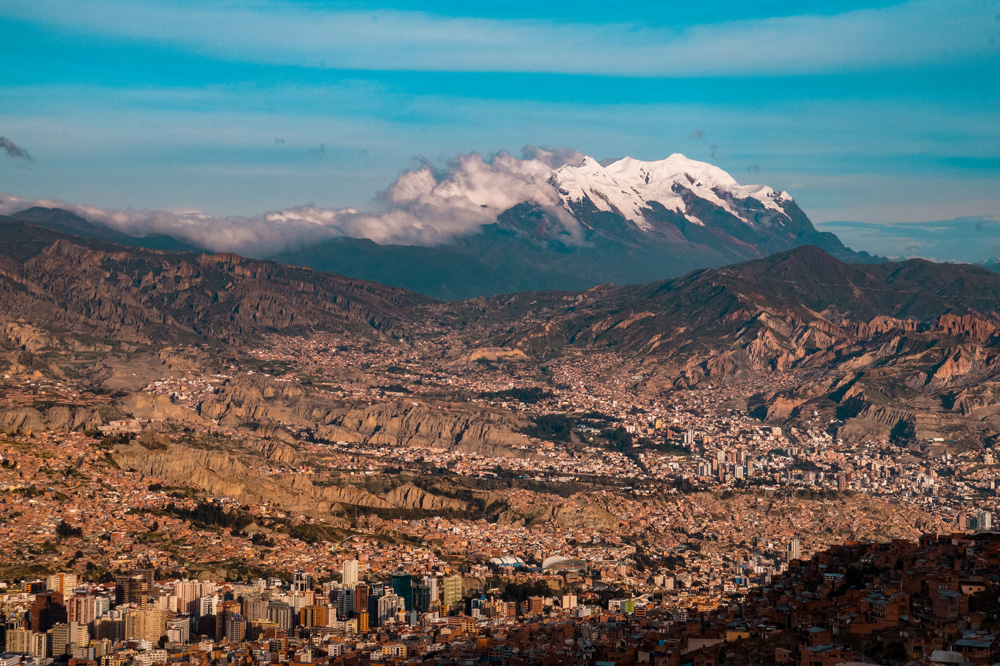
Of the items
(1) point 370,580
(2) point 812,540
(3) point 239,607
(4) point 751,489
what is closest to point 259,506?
(1) point 370,580

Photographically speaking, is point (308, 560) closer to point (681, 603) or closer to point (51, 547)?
point (51, 547)

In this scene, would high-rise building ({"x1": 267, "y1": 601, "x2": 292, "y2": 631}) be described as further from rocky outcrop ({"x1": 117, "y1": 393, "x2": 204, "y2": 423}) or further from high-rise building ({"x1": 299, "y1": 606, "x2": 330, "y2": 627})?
rocky outcrop ({"x1": 117, "y1": 393, "x2": 204, "y2": 423})

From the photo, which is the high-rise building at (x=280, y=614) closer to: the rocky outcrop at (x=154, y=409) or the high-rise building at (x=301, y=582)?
the high-rise building at (x=301, y=582)

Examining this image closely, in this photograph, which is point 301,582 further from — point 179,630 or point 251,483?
point 251,483

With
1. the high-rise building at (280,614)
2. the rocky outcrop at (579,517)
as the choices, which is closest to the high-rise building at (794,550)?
the rocky outcrop at (579,517)

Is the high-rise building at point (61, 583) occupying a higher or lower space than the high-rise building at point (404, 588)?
higher

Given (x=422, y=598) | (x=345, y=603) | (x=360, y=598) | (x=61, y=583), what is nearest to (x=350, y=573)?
(x=422, y=598)

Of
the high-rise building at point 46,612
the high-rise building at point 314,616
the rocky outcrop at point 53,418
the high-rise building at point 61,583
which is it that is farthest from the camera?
the rocky outcrop at point 53,418

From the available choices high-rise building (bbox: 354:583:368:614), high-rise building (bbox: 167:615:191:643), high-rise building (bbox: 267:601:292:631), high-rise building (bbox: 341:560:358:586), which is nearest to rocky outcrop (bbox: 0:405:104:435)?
high-rise building (bbox: 341:560:358:586)
